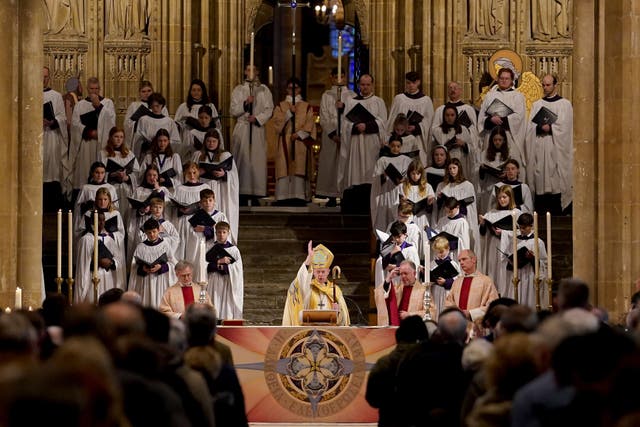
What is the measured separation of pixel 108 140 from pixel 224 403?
12.5 metres

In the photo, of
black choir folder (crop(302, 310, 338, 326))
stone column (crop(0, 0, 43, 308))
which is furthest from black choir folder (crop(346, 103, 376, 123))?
black choir folder (crop(302, 310, 338, 326))

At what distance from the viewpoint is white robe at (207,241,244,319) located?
63.5ft

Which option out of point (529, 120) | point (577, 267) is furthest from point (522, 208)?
point (577, 267)

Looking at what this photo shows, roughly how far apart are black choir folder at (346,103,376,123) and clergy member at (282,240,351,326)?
6721 millimetres

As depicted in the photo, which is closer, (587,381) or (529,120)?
(587,381)

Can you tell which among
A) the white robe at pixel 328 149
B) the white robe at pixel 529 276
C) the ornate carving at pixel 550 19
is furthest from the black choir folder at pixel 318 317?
the ornate carving at pixel 550 19

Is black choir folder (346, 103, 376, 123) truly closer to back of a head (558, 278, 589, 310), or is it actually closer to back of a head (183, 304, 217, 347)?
back of a head (558, 278, 589, 310)

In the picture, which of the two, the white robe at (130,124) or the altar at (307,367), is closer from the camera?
the altar at (307,367)

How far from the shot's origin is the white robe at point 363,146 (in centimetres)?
2306

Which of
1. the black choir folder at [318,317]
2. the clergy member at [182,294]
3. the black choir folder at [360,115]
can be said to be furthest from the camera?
the black choir folder at [360,115]

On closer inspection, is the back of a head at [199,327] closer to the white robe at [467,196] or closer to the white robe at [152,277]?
the white robe at [152,277]

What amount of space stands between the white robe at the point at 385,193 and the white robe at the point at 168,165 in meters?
2.50

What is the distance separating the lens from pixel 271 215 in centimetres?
2214

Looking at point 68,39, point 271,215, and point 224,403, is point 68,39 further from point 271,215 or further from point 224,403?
point 224,403
